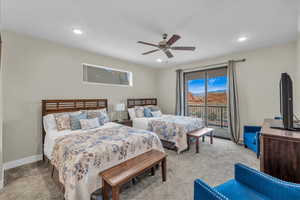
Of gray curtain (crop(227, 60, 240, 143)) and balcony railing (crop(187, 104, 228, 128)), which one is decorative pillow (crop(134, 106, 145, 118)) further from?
gray curtain (crop(227, 60, 240, 143))

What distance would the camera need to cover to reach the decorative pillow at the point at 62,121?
2.80 metres

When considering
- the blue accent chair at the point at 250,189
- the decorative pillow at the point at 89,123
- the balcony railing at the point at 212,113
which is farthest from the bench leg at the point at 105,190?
the balcony railing at the point at 212,113

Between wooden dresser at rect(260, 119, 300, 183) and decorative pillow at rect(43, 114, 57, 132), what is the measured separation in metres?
3.55

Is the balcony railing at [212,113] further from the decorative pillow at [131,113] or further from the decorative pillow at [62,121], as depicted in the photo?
the decorative pillow at [62,121]

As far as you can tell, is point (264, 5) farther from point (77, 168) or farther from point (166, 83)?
point (166, 83)

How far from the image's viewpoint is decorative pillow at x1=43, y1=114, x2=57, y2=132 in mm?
2792

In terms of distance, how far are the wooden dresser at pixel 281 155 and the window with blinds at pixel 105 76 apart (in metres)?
4.08

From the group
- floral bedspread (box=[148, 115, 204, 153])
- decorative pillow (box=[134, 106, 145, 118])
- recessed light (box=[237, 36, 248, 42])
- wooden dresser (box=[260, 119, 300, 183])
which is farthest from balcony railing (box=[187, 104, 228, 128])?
wooden dresser (box=[260, 119, 300, 183])

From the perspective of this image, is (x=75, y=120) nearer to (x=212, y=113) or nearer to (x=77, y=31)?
(x=77, y=31)

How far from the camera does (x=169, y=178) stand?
225cm

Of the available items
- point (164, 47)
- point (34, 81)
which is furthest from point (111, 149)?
point (34, 81)

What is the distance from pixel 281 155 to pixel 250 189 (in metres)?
0.47

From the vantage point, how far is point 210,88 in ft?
16.1

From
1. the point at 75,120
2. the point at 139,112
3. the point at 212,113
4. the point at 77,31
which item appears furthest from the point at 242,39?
the point at 75,120
